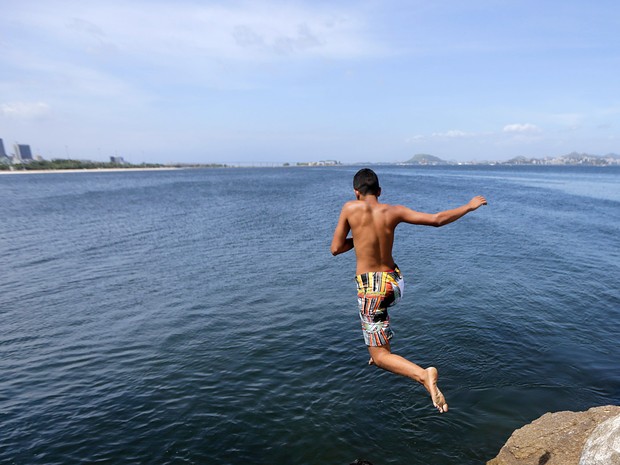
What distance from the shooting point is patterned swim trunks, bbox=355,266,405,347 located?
19.2 ft

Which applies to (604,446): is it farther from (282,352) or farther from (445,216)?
(282,352)

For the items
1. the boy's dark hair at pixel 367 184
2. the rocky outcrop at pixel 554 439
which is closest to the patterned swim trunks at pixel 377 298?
the boy's dark hair at pixel 367 184

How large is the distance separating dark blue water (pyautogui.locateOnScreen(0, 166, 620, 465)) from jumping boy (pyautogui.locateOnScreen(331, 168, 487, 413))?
3745mm

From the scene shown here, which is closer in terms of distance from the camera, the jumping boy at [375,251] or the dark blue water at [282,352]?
the jumping boy at [375,251]

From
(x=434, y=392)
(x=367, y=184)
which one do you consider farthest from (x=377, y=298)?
(x=367, y=184)

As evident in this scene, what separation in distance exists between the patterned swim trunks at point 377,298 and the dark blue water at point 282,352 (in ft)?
12.6

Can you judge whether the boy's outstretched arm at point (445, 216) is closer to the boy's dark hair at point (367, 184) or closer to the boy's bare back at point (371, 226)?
the boy's bare back at point (371, 226)

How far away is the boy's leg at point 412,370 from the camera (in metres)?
5.12

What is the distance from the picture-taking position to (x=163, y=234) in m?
32.7

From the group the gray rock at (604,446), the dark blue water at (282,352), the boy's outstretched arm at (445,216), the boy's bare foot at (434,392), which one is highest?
the boy's outstretched arm at (445,216)

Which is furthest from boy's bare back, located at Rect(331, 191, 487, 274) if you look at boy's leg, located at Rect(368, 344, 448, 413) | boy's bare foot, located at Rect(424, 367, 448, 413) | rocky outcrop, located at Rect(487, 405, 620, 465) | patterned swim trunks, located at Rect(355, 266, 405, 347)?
rocky outcrop, located at Rect(487, 405, 620, 465)

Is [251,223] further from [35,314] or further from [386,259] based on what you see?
[386,259]

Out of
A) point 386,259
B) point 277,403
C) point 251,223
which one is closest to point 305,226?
point 251,223

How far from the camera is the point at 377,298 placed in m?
5.85
